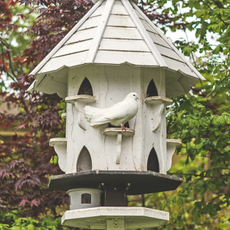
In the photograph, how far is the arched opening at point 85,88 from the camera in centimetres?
430

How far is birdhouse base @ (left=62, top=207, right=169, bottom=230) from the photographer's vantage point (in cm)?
384

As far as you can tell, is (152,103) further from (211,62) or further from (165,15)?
(165,15)

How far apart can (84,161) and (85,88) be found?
2.32 feet

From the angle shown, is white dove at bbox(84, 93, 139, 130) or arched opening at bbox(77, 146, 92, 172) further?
arched opening at bbox(77, 146, 92, 172)

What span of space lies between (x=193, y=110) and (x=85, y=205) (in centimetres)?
193

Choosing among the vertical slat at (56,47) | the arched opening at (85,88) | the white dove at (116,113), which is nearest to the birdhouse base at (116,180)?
the white dove at (116,113)

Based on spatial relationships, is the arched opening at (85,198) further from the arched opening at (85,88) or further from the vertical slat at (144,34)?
the vertical slat at (144,34)

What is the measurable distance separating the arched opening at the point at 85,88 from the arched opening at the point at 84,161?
1.82 ft

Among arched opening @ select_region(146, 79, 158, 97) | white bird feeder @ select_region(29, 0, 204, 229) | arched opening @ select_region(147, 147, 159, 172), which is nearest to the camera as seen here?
white bird feeder @ select_region(29, 0, 204, 229)

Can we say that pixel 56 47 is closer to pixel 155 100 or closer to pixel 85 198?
pixel 155 100

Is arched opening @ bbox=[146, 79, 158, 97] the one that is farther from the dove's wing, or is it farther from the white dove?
the dove's wing

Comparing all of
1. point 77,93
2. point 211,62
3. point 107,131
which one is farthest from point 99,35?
point 211,62

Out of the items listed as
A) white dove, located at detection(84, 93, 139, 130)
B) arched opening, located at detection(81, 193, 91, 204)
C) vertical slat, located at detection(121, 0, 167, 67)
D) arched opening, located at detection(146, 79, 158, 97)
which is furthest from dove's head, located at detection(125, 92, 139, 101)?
arched opening, located at detection(81, 193, 91, 204)

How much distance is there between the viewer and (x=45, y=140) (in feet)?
22.0
